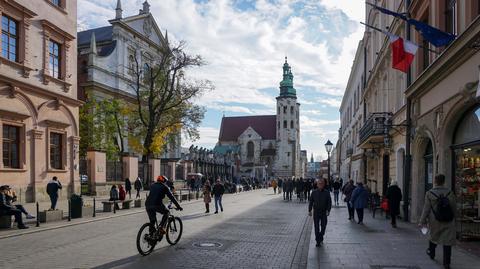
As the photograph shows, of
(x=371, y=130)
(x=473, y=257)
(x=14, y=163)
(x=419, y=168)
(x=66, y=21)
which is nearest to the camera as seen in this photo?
(x=473, y=257)

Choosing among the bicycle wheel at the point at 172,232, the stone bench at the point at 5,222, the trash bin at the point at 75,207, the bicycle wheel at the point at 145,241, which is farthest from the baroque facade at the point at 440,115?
the stone bench at the point at 5,222

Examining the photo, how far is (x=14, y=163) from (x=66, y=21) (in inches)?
371

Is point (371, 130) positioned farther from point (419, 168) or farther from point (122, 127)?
point (122, 127)

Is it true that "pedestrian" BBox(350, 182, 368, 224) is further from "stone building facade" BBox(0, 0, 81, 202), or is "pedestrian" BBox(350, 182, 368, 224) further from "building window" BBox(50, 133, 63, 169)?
"building window" BBox(50, 133, 63, 169)

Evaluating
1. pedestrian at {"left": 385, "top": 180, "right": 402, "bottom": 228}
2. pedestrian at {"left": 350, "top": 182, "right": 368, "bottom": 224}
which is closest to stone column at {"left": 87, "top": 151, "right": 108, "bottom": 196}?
pedestrian at {"left": 350, "top": 182, "right": 368, "bottom": 224}

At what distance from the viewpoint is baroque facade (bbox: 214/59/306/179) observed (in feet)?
381

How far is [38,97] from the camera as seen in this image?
84.6ft

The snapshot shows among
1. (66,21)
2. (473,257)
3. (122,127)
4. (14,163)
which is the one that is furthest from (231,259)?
(122,127)

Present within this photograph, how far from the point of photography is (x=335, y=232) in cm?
1486

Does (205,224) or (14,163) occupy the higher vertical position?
(14,163)

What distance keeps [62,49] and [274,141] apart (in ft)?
314

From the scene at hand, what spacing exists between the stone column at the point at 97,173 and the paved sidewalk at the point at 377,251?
21.1 metres

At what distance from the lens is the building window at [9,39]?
23114mm

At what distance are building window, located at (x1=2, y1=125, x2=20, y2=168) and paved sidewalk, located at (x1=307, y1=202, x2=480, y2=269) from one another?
54.5ft
